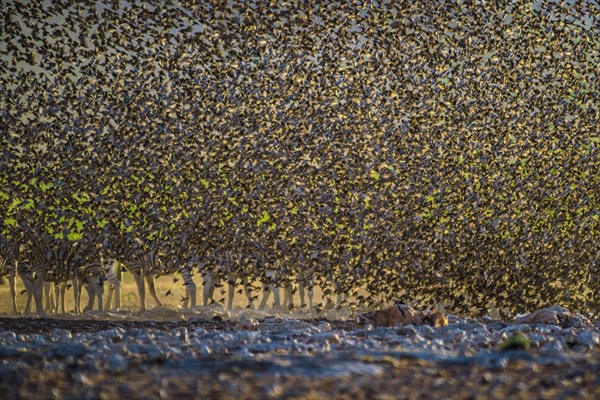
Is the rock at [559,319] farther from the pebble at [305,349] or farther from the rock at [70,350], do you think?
the rock at [70,350]

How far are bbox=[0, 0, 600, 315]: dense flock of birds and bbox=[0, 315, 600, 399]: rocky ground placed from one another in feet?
15.6

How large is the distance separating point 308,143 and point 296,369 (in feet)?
24.5

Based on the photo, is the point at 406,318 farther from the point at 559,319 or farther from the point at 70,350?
the point at 70,350

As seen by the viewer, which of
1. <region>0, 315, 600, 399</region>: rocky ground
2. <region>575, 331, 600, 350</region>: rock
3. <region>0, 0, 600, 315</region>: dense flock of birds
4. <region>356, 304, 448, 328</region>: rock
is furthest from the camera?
<region>0, 0, 600, 315</region>: dense flock of birds

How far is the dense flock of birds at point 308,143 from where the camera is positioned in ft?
38.7

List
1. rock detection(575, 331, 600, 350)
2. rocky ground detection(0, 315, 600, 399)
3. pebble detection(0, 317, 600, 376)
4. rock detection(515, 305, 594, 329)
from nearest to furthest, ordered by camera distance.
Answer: rocky ground detection(0, 315, 600, 399) < pebble detection(0, 317, 600, 376) < rock detection(575, 331, 600, 350) < rock detection(515, 305, 594, 329)

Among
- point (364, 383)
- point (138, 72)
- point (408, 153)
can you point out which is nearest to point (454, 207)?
point (408, 153)

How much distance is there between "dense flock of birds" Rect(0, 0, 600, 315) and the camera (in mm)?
11789

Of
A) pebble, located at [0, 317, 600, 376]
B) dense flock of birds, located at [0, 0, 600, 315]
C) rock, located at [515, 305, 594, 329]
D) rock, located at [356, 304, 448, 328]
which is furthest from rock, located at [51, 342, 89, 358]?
rock, located at [515, 305, 594, 329]

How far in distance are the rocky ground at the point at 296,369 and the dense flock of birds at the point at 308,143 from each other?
474cm

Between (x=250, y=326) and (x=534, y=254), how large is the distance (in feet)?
17.8

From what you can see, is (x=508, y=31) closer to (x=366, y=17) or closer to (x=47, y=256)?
(x=366, y=17)

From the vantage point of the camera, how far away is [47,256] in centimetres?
1233

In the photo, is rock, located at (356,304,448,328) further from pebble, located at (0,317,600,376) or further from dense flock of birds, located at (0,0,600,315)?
dense flock of birds, located at (0,0,600,315)
